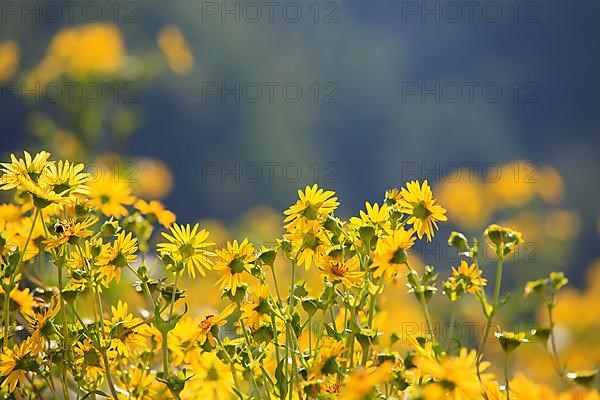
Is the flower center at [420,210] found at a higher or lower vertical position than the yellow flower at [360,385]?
higher

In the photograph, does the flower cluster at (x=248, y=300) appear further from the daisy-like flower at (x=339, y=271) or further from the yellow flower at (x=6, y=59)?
the yellow flower at (x=6, y=59)

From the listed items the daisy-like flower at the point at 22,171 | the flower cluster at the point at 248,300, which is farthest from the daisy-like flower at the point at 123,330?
the daisy-like flower at the point at 22,171

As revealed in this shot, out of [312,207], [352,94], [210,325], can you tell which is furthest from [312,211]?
[352,94]

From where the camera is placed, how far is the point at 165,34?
7.36 feet

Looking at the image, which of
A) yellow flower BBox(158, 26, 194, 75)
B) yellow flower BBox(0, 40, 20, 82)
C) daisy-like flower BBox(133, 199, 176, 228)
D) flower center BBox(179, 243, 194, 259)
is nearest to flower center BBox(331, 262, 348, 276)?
flower center BBox(179, 243, 194, 259)

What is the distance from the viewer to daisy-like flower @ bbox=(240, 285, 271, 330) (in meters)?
0.66

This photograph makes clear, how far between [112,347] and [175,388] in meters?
0.09

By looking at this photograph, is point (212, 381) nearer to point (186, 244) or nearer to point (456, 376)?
point (186, 244)

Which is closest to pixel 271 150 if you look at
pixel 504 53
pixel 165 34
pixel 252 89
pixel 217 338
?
pixel 252 89

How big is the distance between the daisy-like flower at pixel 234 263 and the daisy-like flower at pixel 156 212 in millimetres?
137

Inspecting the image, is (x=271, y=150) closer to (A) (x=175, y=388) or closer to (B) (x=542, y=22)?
(B) (x=542, y=22)

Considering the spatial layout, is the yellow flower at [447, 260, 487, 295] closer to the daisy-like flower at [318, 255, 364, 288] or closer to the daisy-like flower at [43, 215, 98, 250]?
the daisy-like flower at [318, 255, 364, 288]

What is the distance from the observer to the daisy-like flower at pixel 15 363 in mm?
642

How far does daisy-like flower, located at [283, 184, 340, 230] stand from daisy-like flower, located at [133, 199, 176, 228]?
16cm
